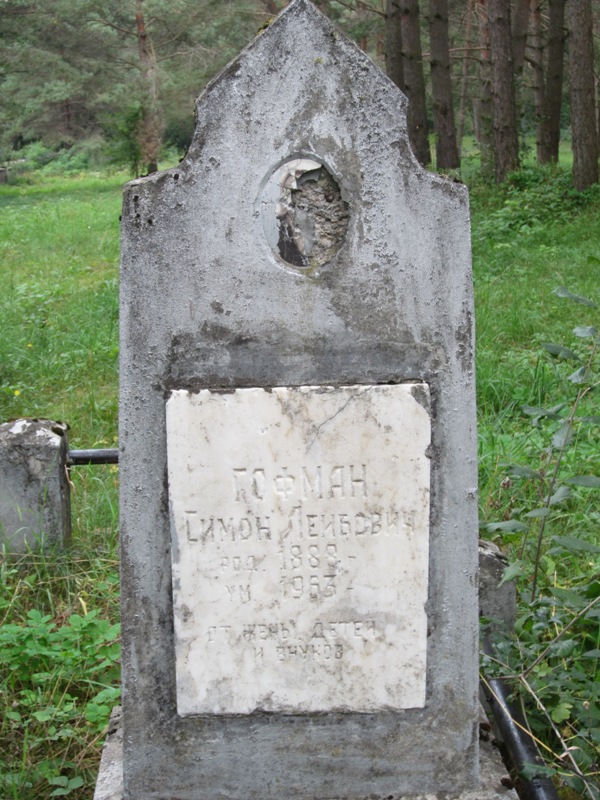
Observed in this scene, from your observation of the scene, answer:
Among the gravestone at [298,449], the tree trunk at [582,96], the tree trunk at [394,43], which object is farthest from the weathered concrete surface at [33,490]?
the tree trunk at [394,43]

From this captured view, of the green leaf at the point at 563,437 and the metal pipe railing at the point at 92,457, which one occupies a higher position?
the green leaf at the point at 563,437

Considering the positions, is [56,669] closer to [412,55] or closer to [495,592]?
[495,592]

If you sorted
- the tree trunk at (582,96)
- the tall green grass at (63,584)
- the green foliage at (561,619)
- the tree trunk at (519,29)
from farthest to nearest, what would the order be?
the tree trunk at (519,29)
the tree trunk at (582,96)
the tall green grass at (63,584)
the green foliage at (561,619)

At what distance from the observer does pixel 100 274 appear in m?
10.8

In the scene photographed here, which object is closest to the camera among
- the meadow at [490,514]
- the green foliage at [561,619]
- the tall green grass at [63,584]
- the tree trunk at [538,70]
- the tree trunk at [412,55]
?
the green foliage at [561,619]

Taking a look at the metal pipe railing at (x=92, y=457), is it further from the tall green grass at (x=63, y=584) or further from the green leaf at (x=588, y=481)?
the green leaf at (x=588, y=481)

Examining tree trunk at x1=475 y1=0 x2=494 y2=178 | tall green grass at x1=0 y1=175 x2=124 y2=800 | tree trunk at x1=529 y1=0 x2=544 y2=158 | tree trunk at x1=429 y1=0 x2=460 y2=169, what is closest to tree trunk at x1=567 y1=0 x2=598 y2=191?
tree trunk at x1=475 y1=0 x2=494 y2=178

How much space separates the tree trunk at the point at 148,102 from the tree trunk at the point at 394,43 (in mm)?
8158

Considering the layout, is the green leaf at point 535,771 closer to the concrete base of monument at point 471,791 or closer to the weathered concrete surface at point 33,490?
the concrete base of monument at point 471,791

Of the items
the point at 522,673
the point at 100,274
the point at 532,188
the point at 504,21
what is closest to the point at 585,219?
the point at 532,188

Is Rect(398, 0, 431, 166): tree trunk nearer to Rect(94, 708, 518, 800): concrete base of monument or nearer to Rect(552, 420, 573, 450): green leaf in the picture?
Rect(552, 420, 573, 450): green leaf

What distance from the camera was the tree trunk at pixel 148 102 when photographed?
24.3 meters

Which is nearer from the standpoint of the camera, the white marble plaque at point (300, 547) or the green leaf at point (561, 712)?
the white marble plaque at point (300, 547)

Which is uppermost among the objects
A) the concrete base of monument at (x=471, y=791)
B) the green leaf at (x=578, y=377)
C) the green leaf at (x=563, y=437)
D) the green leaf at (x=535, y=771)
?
the green leaf at (x=578, y=377)
